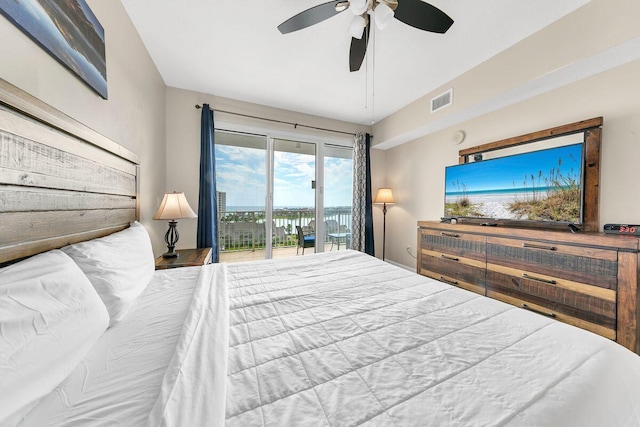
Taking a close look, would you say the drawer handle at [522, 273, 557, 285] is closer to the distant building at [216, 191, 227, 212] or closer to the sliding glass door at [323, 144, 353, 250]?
the sliding glass door at [323, 144, 353, 250]

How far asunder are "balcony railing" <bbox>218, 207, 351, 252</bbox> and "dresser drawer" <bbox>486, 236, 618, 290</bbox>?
2.47 metres

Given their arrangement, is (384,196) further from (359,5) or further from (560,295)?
(359,5)

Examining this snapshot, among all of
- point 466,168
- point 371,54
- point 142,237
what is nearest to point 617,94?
point 466,168

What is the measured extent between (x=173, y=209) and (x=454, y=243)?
3.11 metres

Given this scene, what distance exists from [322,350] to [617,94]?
3036mm

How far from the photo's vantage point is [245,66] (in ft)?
8.24

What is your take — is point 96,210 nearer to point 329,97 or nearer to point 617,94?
point 329,97

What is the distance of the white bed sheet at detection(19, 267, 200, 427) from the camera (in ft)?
1.76

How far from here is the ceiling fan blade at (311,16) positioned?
1477 mm

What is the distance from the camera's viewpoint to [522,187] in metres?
2.36

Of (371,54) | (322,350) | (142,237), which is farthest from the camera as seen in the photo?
(371,54)

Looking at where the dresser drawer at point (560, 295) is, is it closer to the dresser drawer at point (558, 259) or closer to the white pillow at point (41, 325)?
Answer: the dresser drawer at point (558, 259)

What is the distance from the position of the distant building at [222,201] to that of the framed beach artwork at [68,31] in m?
2.03

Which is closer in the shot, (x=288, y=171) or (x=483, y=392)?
(x=483, y=392)
